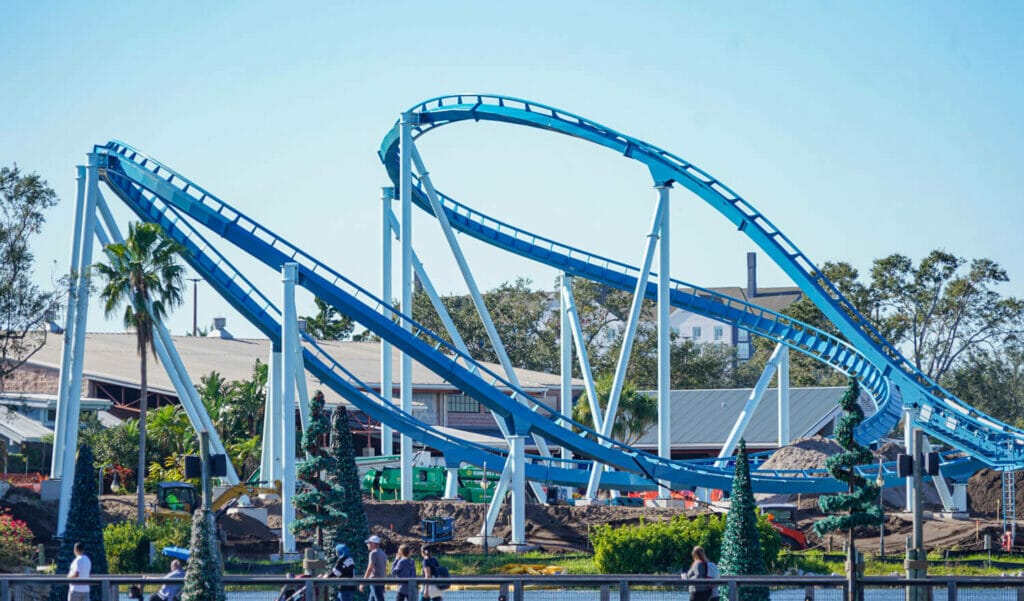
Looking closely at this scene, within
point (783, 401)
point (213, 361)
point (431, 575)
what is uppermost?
point (213, 361)

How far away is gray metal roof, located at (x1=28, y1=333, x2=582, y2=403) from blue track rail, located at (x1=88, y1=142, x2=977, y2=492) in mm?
20696

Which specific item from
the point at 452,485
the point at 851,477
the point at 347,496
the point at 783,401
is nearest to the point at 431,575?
the point at 347,496

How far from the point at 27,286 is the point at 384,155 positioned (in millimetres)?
11956

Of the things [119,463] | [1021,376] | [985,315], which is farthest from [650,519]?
[1021,376]

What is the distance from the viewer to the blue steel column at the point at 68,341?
3819 centimetres

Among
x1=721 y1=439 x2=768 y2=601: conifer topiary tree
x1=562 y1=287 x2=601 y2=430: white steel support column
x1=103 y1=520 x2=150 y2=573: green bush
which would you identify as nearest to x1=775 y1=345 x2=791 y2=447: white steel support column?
x1=562 y1=287 x2=601 y2=430: white steel support column

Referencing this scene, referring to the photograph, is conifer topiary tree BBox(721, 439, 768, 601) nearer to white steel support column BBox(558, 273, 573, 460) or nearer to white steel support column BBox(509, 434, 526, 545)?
white steel support column BBox(509, 434, 526, 545)

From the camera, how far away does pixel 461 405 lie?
2785 inches

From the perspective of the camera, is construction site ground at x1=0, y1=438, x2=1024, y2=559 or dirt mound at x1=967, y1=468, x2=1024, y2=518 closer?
construction site ground at x1=0, y1=438, x2=1024, y2=559

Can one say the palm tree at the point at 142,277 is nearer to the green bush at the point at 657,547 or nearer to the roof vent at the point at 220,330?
the green bush at the point at 657,547

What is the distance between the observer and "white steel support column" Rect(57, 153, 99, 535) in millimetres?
37062

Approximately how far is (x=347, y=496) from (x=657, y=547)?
901 cm

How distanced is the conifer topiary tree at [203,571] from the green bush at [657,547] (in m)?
12.9

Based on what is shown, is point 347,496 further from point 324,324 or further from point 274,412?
point 324,324
